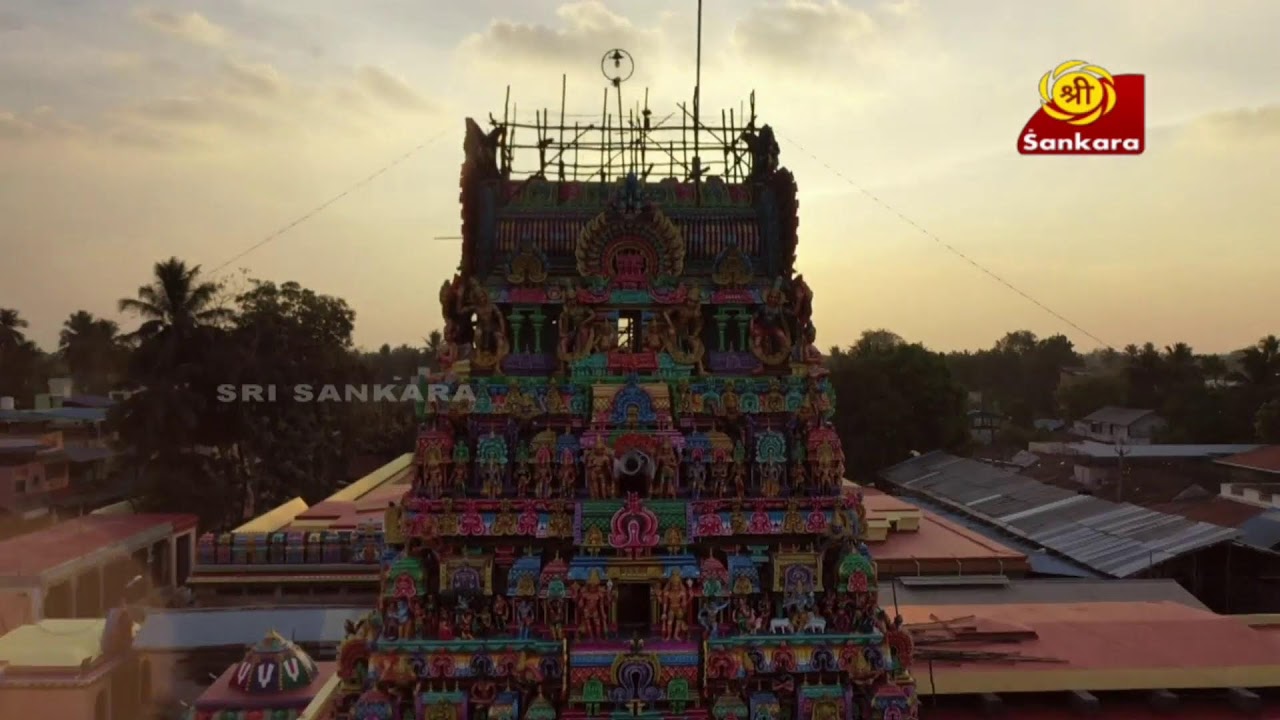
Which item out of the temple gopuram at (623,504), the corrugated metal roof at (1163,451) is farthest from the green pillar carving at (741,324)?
the corrugated metal roof at (1163,451)

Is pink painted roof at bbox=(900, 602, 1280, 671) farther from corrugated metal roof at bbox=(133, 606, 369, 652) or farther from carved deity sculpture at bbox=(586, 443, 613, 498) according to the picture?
corrugated metal roof at bbox=(133, 606, 369, 652)

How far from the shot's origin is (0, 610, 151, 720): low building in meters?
15.6

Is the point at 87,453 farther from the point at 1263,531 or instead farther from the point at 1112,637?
the point at 1263,531

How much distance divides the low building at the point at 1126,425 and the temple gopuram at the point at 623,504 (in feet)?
167

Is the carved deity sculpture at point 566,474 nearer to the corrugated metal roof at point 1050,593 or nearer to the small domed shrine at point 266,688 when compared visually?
the small domed shrine at point 266,688

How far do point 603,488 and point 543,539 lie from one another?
1017mm

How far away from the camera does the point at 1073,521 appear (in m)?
27.2

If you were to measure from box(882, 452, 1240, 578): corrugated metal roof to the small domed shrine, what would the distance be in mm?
18422

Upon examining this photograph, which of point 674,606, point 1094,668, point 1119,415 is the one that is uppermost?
point 1119,415

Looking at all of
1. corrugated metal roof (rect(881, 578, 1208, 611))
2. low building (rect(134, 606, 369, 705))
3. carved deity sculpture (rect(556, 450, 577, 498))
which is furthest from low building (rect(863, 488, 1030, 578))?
low building (rect(134, 606, 369, 705))

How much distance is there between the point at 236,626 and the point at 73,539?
10512 millimetres

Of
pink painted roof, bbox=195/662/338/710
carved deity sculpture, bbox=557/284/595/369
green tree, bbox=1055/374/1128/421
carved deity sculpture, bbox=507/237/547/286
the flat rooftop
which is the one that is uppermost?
carved deity sculpture, bbox=507/237/547/286

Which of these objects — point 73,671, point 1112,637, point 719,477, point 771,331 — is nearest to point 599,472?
point 719,477

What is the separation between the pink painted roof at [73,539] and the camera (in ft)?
78.8
